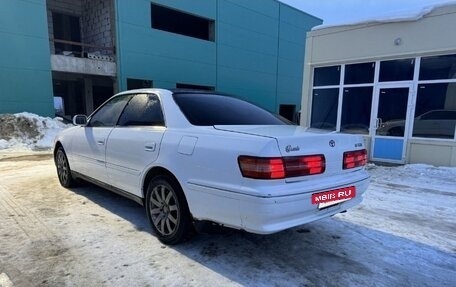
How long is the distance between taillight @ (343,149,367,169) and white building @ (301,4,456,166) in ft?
21.9

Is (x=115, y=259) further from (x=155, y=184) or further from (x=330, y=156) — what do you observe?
(x=330, y=156)

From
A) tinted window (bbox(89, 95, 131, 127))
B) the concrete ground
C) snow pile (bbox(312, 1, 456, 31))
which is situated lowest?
the concrete ground

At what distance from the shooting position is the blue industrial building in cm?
1404

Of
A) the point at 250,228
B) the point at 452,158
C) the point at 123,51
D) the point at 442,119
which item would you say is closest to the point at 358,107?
the point at 442,119

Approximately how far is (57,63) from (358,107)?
12.8 meters

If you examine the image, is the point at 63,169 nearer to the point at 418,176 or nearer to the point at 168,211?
the point at 168,211

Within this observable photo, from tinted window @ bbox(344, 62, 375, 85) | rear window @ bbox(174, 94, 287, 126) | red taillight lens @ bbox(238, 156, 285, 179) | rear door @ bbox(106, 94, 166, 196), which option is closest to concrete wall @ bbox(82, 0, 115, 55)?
tinted window @ bbox(344, 62, 375, 85)

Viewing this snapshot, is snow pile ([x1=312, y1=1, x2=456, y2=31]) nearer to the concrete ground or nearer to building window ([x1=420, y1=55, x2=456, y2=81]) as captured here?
building window ([x1=420, y1=55, x2=456, y2=81])

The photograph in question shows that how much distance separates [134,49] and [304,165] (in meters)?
16.4

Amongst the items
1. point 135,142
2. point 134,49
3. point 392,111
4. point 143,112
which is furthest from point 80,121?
point 134,49

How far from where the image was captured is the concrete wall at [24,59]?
13.5 metres

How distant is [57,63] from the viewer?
1484 centimetres

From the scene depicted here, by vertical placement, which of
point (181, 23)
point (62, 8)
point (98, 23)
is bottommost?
point (98, 23)

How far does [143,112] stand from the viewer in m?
3.94
